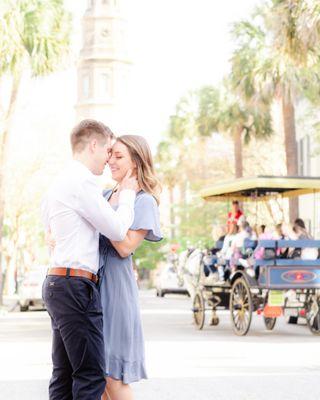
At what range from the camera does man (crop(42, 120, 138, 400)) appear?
5.60m

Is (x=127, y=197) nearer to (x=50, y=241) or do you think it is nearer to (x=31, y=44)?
(x=50, y=241)

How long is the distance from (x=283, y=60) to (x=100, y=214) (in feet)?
74.9

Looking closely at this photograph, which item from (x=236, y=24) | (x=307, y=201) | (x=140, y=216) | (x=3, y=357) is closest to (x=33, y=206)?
(x=307, y=201)

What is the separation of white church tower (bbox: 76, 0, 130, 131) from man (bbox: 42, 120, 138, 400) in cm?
12879

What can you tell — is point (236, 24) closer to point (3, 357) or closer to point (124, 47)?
point (3, 357)

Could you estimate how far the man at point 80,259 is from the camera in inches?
220

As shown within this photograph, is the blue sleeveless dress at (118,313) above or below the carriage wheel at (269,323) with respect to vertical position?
above

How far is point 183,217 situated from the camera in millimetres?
70000

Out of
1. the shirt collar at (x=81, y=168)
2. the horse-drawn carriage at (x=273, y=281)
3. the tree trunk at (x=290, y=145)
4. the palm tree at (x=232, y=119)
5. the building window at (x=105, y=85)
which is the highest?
the building window at (x=105, y=85)

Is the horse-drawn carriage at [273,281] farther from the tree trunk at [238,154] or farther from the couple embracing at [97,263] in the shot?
the tree trunk at [238,154]

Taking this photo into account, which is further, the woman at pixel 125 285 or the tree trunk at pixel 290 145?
the tree trunk at pixel 290 145

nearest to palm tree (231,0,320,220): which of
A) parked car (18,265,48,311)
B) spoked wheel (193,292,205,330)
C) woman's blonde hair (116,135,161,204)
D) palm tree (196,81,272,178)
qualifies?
palm tree (196,81,272,178)

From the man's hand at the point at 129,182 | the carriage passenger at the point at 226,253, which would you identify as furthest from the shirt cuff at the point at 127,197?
the carriage passenger at the point at 226,253

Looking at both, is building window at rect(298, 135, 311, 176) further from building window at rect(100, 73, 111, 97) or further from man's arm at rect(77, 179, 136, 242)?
building window at rect(100, 73, 111, 97)
